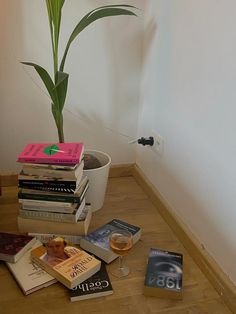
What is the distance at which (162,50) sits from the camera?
5.95 ft

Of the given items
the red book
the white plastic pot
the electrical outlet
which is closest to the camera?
the red book

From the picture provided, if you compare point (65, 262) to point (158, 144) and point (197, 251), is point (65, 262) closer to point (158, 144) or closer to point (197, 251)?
point (197, 251)

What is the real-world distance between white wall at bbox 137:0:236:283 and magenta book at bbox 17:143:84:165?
459 millimetres

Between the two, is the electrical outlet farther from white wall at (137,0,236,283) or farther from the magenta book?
the magenta book

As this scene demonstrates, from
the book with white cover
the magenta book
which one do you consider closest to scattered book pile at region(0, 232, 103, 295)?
the book with white cover

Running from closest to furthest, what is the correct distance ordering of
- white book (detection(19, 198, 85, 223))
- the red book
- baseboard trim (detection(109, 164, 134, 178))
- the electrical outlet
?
the red book, white book (detection(19, 198, 85, 223)), the electrical outlet, baseboard trim (detection(109, 164, 134, 178))

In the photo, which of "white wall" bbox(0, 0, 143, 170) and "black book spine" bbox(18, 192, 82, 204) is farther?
"white wall" bbox(0, 0, 143, 170)

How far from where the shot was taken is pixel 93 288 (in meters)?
1.36

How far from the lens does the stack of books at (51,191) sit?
1538 millimetres

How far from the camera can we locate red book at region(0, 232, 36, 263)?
1.46 metres

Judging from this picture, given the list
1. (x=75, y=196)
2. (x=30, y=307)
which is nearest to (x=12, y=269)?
(x=30, y=307)

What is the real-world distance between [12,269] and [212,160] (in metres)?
0.84

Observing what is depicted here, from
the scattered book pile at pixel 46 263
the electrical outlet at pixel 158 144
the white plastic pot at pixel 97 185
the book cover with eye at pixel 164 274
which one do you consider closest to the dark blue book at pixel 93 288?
the scattered book pile at pixel 46 263

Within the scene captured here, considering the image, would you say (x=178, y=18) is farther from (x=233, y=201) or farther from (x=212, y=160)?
(x=233, y=201)
